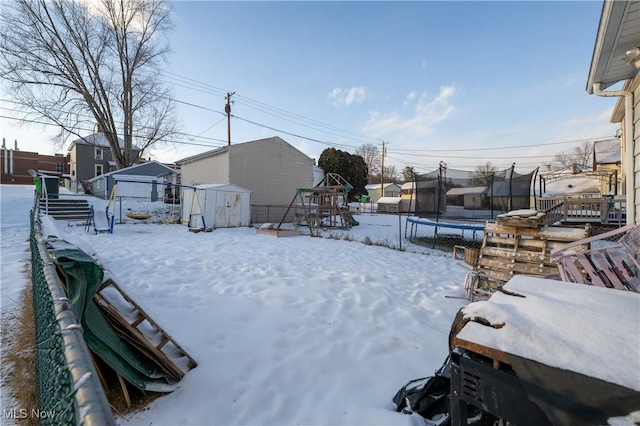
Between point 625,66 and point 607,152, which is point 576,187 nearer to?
point 607,152

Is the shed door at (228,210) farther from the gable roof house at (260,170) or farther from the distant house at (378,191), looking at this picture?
the distant house at (378,191)

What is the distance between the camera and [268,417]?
2039mm

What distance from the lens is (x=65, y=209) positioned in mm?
15867

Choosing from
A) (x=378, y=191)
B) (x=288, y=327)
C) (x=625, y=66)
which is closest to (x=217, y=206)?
(x=288, y=327)

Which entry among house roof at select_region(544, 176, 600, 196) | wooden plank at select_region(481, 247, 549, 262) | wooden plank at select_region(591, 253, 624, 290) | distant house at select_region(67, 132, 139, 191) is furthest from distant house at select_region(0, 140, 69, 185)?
house roof at select_region(544, 176, 600, 196)

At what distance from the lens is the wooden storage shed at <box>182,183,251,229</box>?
518 inches

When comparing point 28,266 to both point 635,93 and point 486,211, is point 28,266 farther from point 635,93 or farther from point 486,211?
point 486,211

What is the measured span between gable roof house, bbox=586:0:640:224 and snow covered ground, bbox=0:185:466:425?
10.3 ft

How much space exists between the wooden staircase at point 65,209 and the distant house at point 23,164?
26.4 metres

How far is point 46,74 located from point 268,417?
27159 mm

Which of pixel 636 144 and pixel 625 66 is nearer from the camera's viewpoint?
pixel 625 66

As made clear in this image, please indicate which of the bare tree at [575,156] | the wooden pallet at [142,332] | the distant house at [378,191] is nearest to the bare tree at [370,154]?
the distant house at [378,191]

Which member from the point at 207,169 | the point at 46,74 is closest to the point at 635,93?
the point at 207,169

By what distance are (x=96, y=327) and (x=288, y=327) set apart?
190 cm
